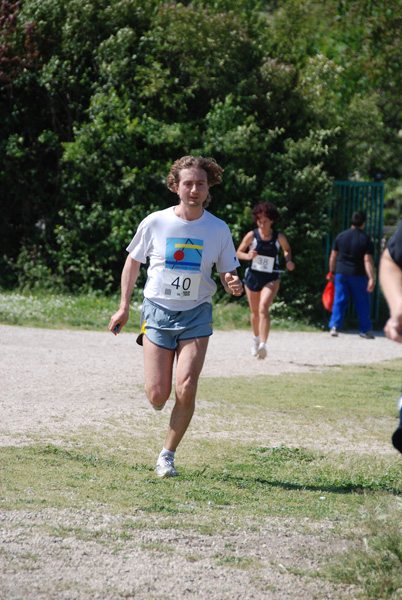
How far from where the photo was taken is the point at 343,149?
51.4ft

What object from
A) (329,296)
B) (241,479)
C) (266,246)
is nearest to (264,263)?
(266,246)

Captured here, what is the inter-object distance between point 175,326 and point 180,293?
20cm

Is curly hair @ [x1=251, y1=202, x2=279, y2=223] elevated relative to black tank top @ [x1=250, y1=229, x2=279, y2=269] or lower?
elevated

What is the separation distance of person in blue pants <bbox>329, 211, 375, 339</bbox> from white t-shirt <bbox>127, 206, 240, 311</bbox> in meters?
7.99

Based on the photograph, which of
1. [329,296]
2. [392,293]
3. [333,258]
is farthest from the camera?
[329,296]

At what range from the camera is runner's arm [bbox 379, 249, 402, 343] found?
304cm

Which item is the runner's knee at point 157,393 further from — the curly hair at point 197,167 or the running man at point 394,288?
the running man at point 394,288

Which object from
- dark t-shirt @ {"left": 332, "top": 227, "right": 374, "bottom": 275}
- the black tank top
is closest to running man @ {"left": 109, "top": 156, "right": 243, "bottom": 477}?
the black tank top

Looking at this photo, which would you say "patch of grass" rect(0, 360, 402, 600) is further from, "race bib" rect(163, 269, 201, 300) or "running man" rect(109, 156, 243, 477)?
"race bib" rect(163, 269, 201, 300)

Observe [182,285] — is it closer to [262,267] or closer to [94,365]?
[94,365]

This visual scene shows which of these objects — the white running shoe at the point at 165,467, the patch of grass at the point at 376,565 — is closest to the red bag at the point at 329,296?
the white running shoe at the point at 165,467

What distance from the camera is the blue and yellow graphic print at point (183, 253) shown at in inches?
205

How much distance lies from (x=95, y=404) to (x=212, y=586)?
164 inches

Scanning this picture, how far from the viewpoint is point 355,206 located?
1544 centimetres
